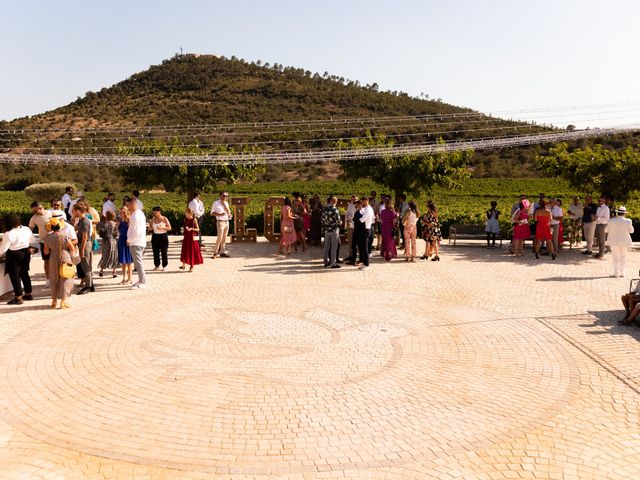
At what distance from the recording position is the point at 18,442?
17.3 feet

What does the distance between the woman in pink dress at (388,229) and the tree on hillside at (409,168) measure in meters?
3.92

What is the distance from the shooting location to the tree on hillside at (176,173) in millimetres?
18844

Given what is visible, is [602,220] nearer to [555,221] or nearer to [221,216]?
[555,221]

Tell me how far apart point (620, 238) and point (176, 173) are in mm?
13372

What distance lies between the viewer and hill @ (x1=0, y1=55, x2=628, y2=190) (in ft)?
210

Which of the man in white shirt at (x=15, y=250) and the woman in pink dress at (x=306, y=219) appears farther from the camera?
the woman in pink dress at (x=306, y=219)

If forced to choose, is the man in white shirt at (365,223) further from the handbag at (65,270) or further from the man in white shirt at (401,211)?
the handbag at (65,270)

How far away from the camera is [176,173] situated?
1866cm

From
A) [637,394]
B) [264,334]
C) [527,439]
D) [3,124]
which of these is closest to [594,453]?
[527,439]

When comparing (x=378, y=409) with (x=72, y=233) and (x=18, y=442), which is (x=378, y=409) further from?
(x=72, y=233)

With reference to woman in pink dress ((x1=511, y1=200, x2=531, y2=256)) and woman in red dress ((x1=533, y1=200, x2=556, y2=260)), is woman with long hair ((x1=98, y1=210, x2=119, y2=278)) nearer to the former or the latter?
woman in pink dress ((x1=511, y1=200, x2=531, y2=256))

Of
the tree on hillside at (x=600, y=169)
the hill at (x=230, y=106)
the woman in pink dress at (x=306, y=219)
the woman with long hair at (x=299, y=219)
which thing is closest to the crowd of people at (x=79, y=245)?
the woman with long hair at (x=299, y=219)

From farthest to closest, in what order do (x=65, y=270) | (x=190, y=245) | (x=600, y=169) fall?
1. (x=600, y=169)
2. (x=190, y=245)
3. (x=65, y=270)

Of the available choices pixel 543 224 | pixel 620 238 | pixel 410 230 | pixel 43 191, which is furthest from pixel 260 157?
pixel 43 191
